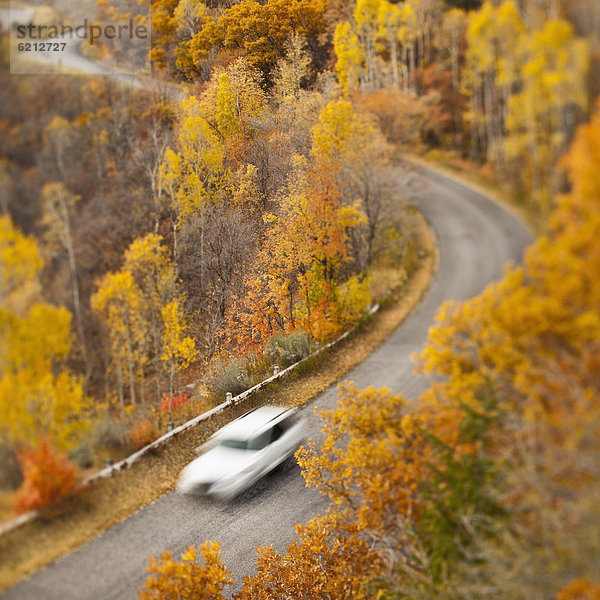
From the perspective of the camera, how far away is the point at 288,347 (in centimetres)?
883

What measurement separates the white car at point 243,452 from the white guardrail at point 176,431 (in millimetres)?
364

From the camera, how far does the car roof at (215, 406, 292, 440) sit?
866 centimetres

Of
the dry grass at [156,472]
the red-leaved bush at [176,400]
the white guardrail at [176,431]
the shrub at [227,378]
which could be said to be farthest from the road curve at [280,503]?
the shrub at [227,378]

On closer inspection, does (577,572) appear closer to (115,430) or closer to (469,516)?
(469,516)

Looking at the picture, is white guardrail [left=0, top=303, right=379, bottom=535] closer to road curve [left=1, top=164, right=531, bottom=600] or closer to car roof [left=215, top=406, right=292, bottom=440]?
car roof [left=215, top=406, right=292, bottom=440]

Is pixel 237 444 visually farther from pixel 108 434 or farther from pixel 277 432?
pixel 108 434

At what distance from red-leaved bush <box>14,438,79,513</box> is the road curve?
792mm

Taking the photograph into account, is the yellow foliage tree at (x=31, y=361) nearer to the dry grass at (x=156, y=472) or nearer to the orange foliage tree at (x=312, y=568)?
the dry grass at (x=156, y=472)

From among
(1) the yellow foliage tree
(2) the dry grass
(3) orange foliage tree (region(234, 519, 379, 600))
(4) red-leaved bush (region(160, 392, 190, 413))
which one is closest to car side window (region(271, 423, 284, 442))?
(2) the dry grass

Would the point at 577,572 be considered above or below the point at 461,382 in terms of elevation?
below

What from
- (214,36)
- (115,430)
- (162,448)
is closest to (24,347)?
(115,430)

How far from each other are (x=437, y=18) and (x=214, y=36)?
522cm

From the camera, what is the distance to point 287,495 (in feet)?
31.1

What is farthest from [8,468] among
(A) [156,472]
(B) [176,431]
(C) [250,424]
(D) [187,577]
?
(C) [250,424]
